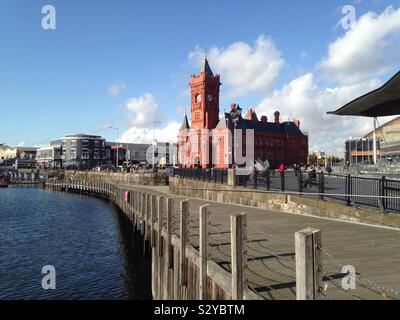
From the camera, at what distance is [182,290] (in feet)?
32.8

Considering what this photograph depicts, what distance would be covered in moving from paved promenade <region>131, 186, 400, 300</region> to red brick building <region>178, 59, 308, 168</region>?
63791 mm

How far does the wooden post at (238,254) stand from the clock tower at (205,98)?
262ft

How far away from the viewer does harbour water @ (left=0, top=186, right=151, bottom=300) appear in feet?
51.5

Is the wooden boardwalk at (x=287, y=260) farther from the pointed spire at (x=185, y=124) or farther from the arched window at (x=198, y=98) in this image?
the pointed spire at (x=185, y=124)

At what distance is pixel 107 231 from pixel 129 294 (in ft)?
49.6

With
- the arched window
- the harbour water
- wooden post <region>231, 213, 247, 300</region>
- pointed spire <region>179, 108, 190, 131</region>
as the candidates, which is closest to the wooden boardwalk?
wooden post <region>231, 213, 247, 300</region>

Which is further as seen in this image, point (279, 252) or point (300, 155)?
point (300, 155)

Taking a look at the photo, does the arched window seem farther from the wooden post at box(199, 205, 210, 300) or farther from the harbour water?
the wooden post at box(199, 205, 210, 300)

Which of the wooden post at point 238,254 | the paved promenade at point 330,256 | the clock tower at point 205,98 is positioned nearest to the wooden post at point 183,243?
the paved promenade at point 330,256

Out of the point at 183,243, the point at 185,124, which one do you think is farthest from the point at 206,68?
the point at 183,243

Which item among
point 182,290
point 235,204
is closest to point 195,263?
point 182,290

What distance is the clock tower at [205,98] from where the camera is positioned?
86.1 m

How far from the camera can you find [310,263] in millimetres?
4312
